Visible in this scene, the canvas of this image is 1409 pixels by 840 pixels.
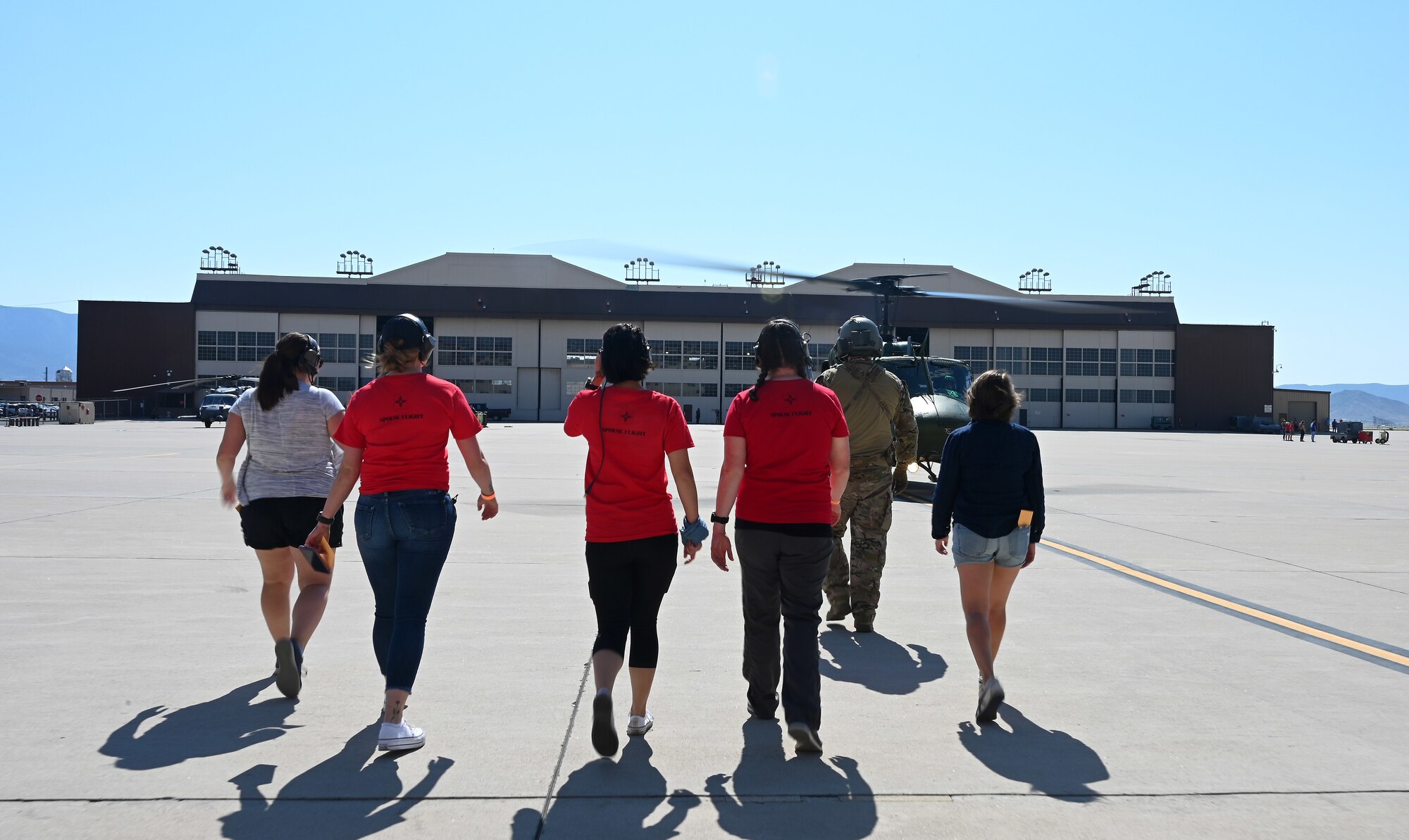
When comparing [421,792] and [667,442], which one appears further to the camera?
[667,442]

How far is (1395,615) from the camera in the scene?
289 inches

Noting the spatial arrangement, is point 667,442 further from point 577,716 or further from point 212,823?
point 212,823

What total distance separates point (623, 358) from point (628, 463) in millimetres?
481

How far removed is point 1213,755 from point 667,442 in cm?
272

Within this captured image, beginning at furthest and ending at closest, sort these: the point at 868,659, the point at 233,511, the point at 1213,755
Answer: the point at 233,511 → the point at 868,659 → the point at 1213,755

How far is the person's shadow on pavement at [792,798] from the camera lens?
11.6ft

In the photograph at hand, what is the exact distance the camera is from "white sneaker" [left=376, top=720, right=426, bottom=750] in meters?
4.25

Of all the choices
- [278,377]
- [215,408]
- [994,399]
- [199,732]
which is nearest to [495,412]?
[215,408]

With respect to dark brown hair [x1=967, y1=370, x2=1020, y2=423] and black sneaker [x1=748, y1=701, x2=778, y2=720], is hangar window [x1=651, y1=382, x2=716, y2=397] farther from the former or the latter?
black sneaker [x1=748, y1=701, x2=778, y2=720]

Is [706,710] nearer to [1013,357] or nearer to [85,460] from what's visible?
[85,460]

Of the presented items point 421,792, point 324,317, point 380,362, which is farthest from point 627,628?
point 324,317

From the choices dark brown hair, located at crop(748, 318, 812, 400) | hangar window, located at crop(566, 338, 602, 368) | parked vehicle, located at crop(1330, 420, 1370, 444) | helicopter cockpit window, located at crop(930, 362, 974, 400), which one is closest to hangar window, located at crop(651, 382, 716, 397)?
hangar window, located at crop(566, 338, 602, 368)

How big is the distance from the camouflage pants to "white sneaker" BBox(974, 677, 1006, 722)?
6.22 feet

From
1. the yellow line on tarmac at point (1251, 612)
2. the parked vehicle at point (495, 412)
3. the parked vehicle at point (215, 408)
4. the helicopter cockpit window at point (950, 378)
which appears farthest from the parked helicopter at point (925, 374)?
the parked vehicle at point (495, 412)
